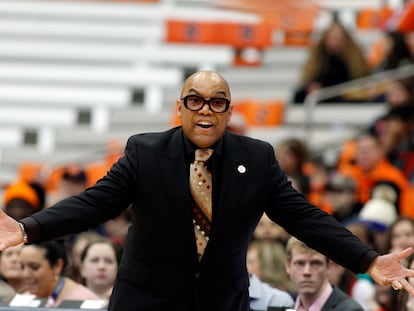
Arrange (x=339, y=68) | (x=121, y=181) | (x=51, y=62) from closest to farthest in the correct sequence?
(x=121, y=181)
(x=339, y=68)
(x=51, y=62)

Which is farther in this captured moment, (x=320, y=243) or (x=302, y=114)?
(x=302, y=114)

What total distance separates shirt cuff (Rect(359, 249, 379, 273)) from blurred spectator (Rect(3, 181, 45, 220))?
5720mm

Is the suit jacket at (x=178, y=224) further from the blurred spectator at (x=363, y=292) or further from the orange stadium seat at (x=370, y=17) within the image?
the orange stadium seat at (x=370, y=17)

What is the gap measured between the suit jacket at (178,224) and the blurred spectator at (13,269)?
2942mm

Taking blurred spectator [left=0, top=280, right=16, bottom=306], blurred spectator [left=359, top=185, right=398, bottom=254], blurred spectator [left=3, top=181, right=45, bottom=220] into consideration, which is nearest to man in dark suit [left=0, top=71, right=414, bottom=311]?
blurred spectator [left=0, top=280, right=16, bottom=306]

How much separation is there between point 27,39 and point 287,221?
39.5ft

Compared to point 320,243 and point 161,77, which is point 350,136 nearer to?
point 161,77

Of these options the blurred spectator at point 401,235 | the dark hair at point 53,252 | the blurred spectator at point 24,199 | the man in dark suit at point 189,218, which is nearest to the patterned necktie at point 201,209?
the man in dark suit at point 189,218

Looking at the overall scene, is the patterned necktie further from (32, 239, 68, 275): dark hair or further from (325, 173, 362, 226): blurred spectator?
(325, 173, 362, 226): blurred spectator

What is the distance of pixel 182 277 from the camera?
5.79 meters

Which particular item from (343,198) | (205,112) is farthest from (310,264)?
(343,198)

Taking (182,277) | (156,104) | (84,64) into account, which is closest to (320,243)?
(182,277)

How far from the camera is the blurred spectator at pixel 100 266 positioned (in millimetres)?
8781

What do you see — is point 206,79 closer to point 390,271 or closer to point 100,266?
point 390,271
